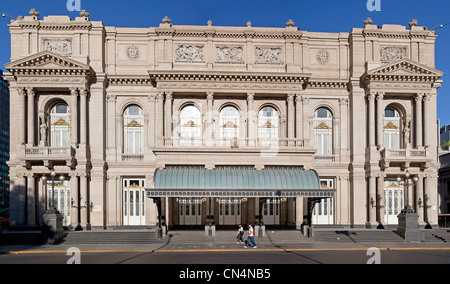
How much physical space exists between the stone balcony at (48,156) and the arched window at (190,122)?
34.0ft

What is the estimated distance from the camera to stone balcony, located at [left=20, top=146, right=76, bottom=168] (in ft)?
121

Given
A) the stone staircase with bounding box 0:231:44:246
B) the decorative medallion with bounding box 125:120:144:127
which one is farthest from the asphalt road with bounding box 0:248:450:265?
the decorative medallion with bounding box 125:120:144:127

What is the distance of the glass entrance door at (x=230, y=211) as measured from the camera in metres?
39.3

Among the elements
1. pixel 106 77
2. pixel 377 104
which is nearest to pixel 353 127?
pixel 377 104

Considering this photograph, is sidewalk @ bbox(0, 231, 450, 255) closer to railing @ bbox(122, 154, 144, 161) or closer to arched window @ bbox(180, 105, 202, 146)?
railing @ bbox(122, 154, 144, 161)

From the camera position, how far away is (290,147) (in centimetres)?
3750

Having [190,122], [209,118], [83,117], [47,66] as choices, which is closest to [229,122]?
[209,118]

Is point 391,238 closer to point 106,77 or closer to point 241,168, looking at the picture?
point 241,168

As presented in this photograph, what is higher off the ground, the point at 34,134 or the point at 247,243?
the point at 34,134

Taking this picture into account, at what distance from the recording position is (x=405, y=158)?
38844 mm

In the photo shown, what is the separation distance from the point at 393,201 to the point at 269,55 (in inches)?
742

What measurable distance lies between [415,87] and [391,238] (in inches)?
607

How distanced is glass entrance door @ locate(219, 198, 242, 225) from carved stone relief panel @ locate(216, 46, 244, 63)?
13.5 metres

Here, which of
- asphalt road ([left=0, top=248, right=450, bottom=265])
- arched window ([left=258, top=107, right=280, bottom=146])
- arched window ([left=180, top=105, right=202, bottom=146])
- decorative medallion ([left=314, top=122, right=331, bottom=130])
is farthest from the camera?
decorative medallion ([left=314, top=122, right=331, bottom=130])
